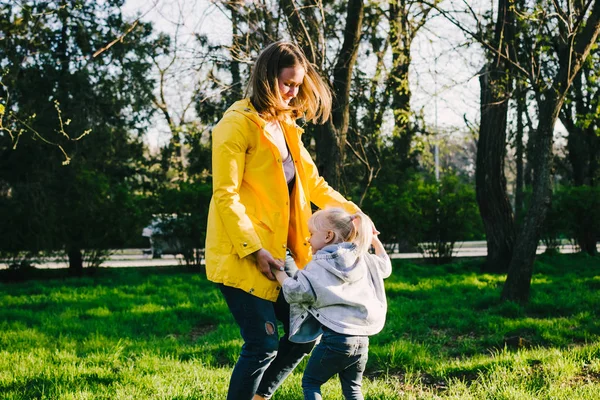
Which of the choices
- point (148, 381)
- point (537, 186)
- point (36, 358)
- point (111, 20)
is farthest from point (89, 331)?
point (111, 20)

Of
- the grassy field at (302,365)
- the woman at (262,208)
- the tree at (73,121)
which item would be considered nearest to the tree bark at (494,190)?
the grassy field at (302,365)

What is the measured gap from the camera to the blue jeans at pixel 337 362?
290cm

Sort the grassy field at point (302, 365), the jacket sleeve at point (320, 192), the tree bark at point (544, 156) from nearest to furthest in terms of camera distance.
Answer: the jacket sleeve at point (320, 192), the grassy field at point (302, 365), the tree bark at point (544, 156)

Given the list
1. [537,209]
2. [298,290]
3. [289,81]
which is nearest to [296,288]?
[298,290]

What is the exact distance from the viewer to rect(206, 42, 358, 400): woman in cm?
288

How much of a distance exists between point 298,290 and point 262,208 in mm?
472

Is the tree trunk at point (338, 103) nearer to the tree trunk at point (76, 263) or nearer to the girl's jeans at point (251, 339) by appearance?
the girl's jeans at point (251, 339)

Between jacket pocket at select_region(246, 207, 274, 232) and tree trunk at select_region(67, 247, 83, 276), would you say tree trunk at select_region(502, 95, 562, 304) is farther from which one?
tree trunk at select_region(67, 247, 83, 276)

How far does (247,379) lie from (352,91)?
6.19m

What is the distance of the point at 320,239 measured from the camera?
9.96ft

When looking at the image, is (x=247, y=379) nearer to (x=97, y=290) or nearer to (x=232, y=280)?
(x=232, y=280)

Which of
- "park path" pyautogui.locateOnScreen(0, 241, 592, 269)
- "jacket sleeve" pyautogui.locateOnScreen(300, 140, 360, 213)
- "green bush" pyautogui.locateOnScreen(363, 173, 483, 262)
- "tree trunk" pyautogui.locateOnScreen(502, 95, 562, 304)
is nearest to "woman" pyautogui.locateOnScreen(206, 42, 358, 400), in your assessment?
"jacket sleeve" pyautogui.locateOnScreen(300, 140, 360, 213)

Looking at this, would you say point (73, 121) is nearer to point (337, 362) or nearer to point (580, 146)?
point (337, 362)

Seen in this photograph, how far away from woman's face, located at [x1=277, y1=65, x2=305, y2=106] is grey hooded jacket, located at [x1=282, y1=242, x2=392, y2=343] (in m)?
0.82
